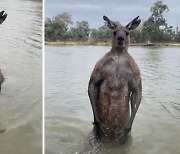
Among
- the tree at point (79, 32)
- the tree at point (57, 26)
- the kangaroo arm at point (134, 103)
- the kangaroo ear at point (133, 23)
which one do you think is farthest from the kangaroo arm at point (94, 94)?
the tree at point (79, 32)

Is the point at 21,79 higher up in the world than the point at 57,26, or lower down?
lower down

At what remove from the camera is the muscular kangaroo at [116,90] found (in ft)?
8.80

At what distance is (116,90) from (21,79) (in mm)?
1326

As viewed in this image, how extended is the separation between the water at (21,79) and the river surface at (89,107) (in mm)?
152

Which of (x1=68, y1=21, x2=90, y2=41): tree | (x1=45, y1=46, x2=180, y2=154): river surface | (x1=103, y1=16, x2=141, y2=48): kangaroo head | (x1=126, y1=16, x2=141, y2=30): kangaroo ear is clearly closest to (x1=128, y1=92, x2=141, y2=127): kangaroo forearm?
(x1=45, y1=46, x2=180, y2=154): river surface

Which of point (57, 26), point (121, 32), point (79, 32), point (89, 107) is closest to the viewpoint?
point (121, 32)

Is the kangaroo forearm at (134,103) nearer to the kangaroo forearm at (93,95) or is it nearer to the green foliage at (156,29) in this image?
the kangaroo forearm at (93,95)

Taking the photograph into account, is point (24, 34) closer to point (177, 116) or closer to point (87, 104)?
point (87, 104)

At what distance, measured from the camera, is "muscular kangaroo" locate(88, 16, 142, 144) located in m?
2.68

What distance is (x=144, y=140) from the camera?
2938 millimetres

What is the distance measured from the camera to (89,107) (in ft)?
11.9

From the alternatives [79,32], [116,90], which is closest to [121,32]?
[116,90]

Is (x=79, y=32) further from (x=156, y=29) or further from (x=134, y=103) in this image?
(x=134, y=103)

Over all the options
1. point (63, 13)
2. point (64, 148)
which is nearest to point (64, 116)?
point (64, 148)
